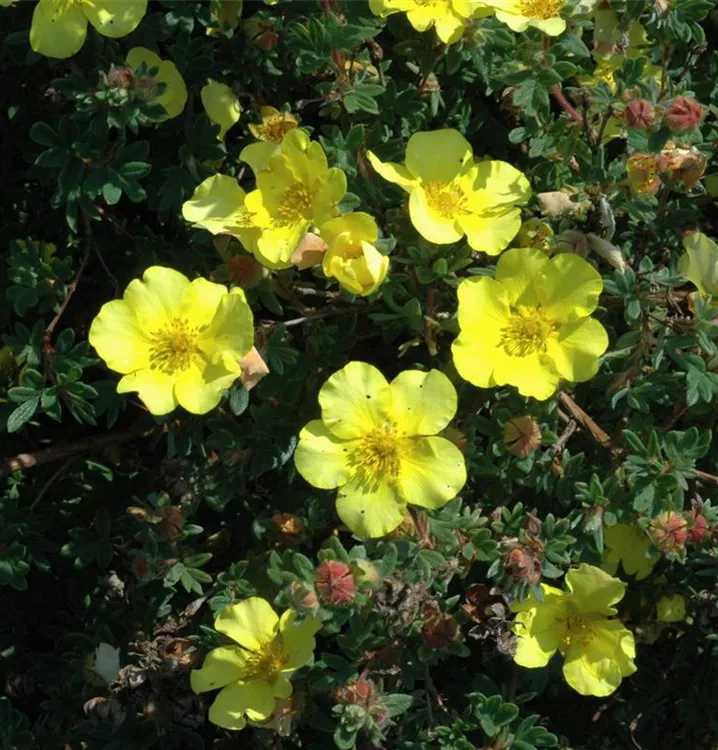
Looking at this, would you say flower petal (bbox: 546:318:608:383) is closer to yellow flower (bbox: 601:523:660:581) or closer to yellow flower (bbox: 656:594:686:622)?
yellow flower (bbox: 601:523:660:581)

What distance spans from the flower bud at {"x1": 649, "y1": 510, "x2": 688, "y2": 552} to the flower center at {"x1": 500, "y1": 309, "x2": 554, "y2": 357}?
410mm

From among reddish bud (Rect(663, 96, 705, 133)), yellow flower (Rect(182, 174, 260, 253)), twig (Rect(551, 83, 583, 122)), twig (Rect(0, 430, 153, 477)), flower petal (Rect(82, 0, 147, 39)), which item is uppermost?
reddish bud (Rect(663, 96, 705, 133))

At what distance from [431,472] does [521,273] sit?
1.43ft

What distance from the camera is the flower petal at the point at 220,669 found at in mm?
2143

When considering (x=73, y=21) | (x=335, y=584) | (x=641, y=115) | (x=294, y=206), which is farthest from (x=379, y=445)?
(x=73, y=21)

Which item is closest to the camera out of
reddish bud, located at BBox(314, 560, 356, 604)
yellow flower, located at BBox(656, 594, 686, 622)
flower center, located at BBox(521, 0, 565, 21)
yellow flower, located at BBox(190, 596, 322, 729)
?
reddish bud, located at BBox(314, 560, 356, 604)

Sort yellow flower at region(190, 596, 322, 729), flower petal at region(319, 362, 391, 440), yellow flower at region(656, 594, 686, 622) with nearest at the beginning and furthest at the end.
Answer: flower petal at region(319, 362, 391, 440), yellow flower at region(190, 596, 322, 729), yellow flower at region(656, 594, 686, 622)

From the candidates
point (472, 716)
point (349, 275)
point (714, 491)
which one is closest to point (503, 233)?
point (349, 275)

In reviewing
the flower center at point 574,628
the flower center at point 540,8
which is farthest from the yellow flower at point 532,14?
the flower center at point 574,628

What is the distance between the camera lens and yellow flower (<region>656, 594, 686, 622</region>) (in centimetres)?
260

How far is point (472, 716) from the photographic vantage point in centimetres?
228

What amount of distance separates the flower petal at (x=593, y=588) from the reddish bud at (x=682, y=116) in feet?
2.89

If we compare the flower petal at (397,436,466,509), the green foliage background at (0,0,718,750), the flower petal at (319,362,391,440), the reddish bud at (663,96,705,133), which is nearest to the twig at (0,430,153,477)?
the green foliage background at (0,0,718,750)

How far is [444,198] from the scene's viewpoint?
215cm
